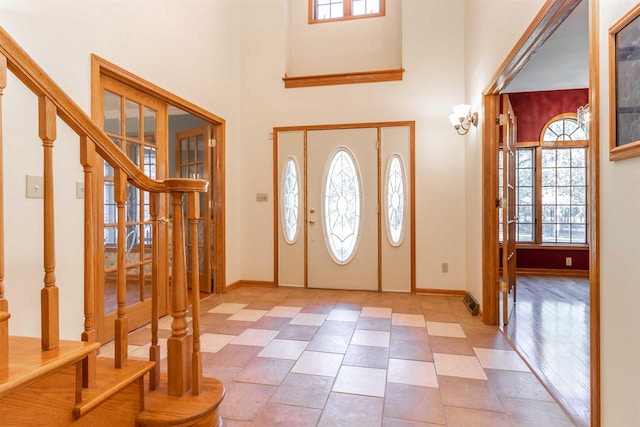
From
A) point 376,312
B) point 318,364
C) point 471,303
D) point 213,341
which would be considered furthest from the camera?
point 471,303

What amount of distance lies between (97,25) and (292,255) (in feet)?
9.71

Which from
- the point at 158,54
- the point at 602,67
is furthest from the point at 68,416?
the point at 158,54

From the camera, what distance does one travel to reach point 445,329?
A: 293 centimetres

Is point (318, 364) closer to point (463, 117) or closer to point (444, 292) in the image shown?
point (444, 292)

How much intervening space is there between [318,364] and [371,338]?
61cm

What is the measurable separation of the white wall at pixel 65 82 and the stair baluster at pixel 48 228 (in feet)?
3.44

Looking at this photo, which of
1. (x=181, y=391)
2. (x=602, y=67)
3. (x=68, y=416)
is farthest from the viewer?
(x=181, y=391)

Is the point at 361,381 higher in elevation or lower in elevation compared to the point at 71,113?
lower

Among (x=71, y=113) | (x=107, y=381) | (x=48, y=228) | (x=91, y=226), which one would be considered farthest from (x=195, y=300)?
(x=71, y=113)

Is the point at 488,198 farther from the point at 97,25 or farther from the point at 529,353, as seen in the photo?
the point at 97,25

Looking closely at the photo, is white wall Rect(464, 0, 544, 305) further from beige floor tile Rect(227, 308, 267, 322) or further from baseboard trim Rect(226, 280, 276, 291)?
baseboard trim Rect(226, 280, 276, 291)

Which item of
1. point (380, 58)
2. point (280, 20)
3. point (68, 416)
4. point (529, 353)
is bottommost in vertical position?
point (529, 353)

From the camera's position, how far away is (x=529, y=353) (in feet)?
8.02

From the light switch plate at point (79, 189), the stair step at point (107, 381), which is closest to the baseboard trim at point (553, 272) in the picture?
the stair step at point (107, 381)
